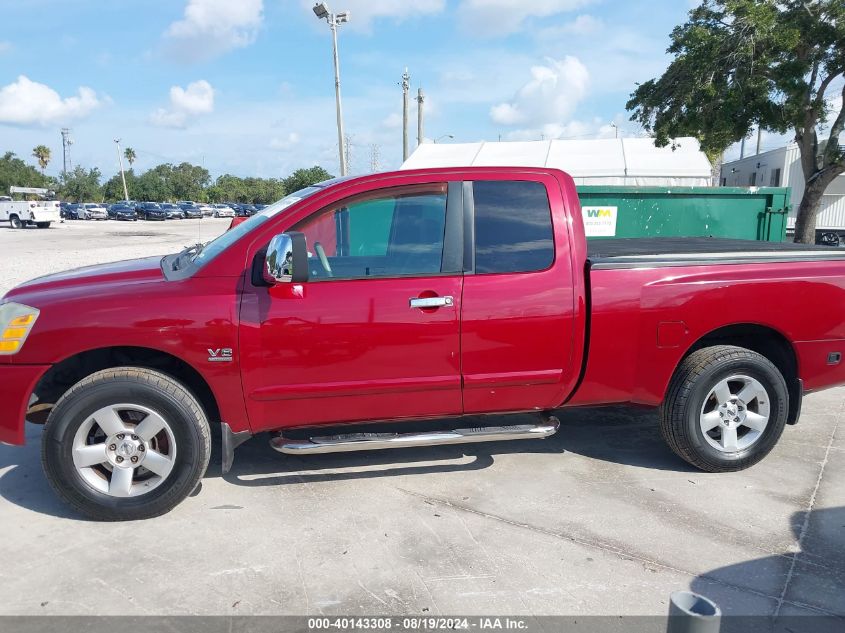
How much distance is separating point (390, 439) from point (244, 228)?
1.49 metres

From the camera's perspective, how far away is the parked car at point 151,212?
54719 mm

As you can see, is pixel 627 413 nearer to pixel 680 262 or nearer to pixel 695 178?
pixel 680 262

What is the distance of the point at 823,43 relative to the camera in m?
13.9

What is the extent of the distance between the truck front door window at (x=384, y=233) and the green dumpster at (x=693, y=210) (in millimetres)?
5154

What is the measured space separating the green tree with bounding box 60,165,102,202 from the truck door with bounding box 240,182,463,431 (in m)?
96.0

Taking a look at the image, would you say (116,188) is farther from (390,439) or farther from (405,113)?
A: (390,439)

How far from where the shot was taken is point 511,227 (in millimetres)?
3766

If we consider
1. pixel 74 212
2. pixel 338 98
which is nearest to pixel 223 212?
pixel 74 212

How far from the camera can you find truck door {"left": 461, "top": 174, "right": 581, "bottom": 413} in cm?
363

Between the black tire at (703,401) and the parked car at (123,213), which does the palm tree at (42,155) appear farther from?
the black tire at (703,401)

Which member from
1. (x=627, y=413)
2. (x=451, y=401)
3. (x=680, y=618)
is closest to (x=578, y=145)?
(x=627, y=413)

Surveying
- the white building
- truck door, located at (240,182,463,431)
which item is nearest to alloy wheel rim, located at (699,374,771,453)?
truck door, located at (240,182,463,431)

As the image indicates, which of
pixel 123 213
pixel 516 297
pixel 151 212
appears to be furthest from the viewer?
pixel 151 212

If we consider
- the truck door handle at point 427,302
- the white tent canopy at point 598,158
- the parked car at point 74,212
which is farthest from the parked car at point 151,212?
the truck door handle at point 427,302
